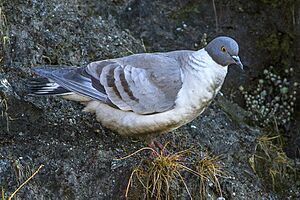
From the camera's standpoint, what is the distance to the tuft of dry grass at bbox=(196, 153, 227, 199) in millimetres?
4648

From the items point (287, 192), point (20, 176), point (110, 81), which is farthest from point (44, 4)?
point (287, 192)

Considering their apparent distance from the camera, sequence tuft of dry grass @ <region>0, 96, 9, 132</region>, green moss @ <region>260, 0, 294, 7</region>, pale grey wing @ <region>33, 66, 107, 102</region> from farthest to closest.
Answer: green moss @ <region>260, 0, 294, 7</region>
tuft of dry grass @ <region>0, 96, 9, 132</region>
pale grey wing @ <region>33, 66, 107, 102</region>

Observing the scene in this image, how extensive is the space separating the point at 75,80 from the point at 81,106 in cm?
49

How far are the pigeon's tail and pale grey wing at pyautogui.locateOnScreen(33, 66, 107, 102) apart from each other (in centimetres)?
4

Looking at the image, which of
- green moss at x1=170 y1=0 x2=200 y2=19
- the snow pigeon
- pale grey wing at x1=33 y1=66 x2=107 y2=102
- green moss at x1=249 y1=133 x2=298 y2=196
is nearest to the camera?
the snow pigeon

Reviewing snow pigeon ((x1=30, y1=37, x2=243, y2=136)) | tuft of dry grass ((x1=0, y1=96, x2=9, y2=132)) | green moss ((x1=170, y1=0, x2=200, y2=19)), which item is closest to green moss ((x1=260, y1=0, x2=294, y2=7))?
green moss ((x1=170, y1=0, x2=200, y2=19))

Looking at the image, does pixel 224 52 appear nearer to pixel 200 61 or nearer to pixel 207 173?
pixel 200 61

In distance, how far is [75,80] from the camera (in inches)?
183

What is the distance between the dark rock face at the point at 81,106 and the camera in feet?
14.8

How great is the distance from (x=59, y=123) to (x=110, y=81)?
0.51 m

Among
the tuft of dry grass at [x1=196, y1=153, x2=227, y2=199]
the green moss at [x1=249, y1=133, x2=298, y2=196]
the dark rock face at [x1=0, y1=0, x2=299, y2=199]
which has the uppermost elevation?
the dark rock face at [x1=0, y1=0, x2=299, y2=199]

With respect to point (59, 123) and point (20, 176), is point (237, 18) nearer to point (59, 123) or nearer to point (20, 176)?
point (59, 123)

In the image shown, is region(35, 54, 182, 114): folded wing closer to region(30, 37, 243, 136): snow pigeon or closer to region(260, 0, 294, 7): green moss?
region(30, 37, 243, 136): snow pigeon

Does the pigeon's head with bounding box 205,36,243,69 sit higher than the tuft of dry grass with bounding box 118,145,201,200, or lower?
higher
